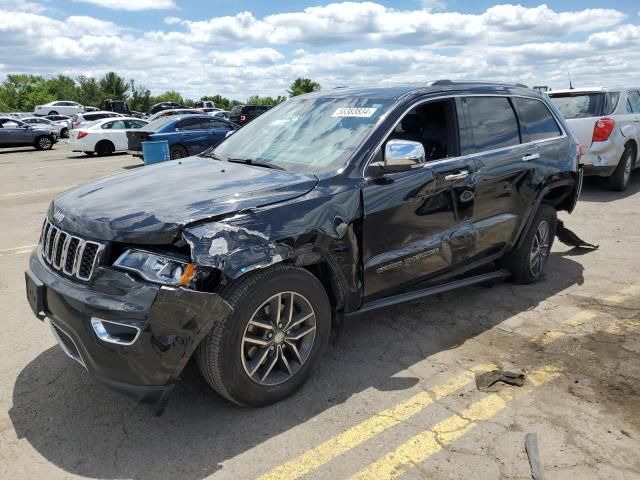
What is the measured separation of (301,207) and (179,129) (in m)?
13.4

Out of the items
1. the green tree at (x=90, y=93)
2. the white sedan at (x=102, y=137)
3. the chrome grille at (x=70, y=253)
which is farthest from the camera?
the green tree at (x=90, y=93)

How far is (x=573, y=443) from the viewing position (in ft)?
9.37

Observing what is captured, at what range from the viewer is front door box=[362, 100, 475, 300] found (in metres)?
3.55

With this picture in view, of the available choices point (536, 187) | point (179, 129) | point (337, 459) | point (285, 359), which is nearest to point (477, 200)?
point (536, 187)

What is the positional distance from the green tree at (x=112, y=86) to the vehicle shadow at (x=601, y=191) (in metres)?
69.9

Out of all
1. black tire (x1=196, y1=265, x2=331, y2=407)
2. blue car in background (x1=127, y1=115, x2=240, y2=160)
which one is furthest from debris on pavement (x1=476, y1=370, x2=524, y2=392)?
blue car in background (x1=127, y1=115, x2=240, y2=160)

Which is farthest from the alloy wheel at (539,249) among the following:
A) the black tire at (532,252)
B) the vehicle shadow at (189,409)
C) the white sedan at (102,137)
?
the white sedan at (102,137)

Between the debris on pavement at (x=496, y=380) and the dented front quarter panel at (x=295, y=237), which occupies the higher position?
the dented front quarter panel at (x=295, y=237)

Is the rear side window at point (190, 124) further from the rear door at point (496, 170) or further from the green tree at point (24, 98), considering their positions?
the green tree at point (24, 98)

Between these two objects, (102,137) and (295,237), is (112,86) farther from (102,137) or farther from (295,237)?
(295,237)

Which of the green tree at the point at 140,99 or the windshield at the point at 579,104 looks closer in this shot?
the windshield at the point at 579,104

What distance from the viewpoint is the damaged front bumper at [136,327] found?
260 centimetres

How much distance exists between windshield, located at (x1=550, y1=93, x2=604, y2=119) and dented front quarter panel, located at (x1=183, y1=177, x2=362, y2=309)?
24.9 feet

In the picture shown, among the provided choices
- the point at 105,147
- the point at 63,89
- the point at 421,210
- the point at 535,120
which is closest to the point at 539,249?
the point at 535,120
